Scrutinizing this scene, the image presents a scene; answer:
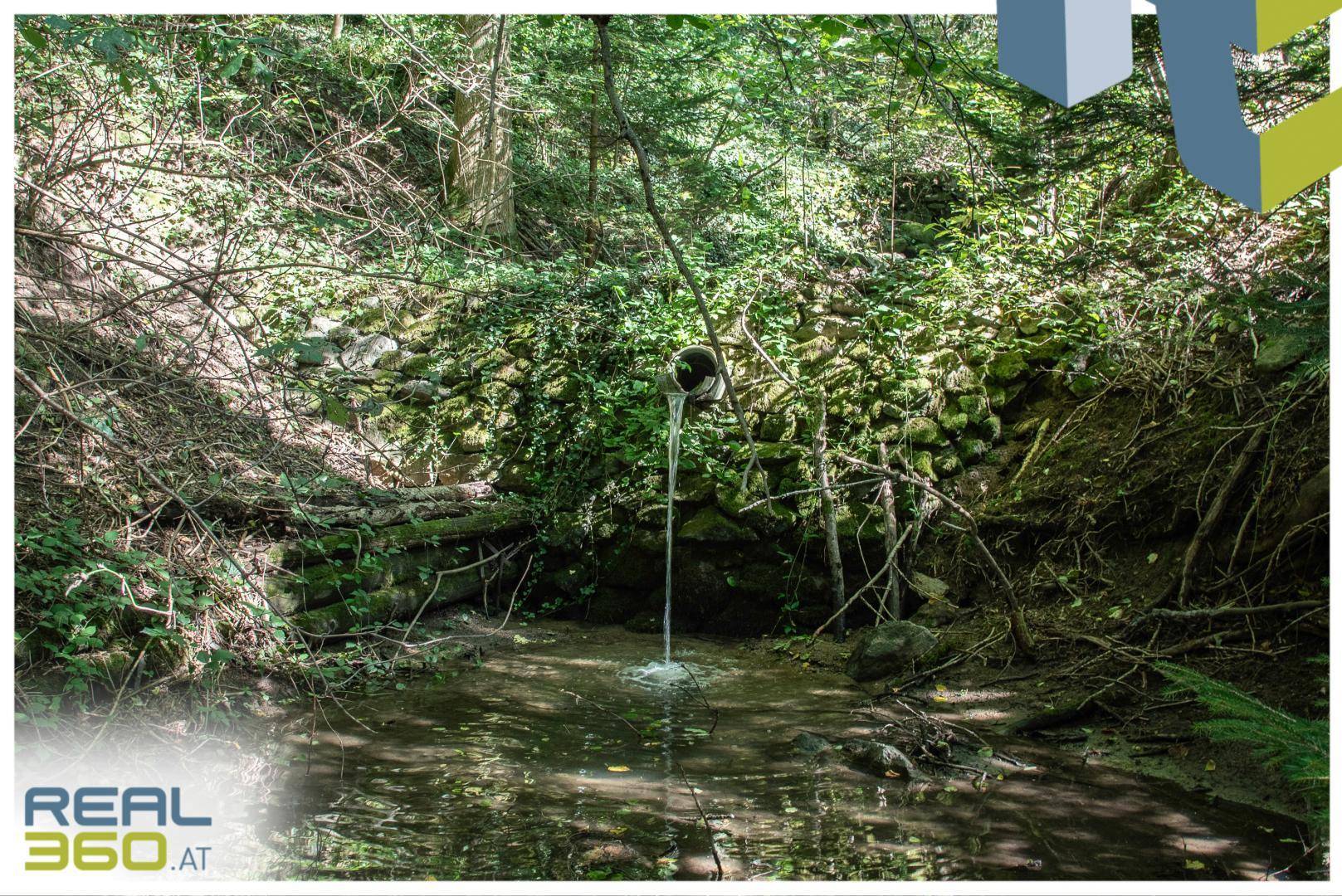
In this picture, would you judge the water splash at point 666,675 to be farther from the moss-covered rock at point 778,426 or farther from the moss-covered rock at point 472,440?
the moss-covered rock at point 472,440

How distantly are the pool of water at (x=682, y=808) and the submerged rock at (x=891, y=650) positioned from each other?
534 mm

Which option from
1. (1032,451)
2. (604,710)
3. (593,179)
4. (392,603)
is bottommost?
(604,710)

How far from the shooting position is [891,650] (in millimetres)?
5398

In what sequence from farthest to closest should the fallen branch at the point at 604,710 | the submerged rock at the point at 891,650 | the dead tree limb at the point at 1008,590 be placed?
the submerged rock at the point at 891,650 → the dead tree limb at the point at 1008,590 → the fallen branch at the point at 604,710

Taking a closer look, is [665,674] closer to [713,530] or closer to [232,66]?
[713,530]

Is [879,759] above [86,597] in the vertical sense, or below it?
below

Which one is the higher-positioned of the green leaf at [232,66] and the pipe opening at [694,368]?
the green leaf at [232,66]

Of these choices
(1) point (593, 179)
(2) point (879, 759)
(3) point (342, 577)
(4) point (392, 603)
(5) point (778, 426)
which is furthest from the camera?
(1) point (593, 179)

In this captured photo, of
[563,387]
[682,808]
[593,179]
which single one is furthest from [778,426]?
[682,808]

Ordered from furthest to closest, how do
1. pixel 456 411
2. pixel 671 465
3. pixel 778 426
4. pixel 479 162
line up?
pixel 456 411, pixel 479 162, pixel 778 426, pixel 671 465

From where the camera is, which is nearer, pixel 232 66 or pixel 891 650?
pixel 232 66

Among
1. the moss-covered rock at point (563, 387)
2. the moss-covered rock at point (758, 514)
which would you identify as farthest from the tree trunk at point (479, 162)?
Answer: the moss-covered rock at point (758, 514)

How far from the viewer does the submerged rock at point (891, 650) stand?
5371mm

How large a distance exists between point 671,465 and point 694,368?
1300mm
